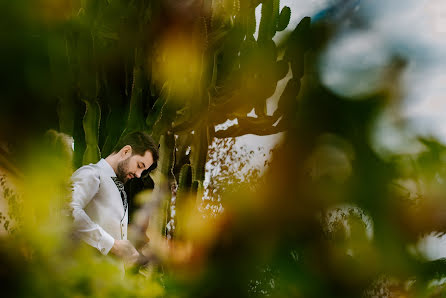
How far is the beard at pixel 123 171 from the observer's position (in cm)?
202

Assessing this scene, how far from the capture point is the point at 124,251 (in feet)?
6.09

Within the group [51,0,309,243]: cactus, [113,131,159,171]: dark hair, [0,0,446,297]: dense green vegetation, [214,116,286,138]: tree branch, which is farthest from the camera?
[214,116,286,138]: tree branch

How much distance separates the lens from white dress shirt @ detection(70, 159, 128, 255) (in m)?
1.74

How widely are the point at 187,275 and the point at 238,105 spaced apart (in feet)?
5.23

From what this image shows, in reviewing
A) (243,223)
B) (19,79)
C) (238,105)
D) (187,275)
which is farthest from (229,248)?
(19,79)

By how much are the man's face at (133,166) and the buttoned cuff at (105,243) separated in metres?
0.30

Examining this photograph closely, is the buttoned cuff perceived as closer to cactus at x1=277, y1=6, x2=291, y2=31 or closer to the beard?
the beard

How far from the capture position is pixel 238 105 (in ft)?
11.1

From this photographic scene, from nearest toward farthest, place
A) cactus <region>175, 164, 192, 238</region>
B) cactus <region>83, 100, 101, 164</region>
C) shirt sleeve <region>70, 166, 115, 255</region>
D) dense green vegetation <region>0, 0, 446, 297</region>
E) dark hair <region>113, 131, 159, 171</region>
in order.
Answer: dense green vegetation <region>0, 0, 446, 297</region> → shirt sleeve <region>70, 166, 115, 255</region> → dark hair <region>113, 131, 159, 171</region> → cactus <region>83, 100, 101, 164</region> → cactus <region>175, 164, 192, 238</region>

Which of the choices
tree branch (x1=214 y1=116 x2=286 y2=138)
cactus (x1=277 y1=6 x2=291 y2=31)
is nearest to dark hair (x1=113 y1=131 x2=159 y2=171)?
tree branch (x1=214 y1=116 x2=286 y2=138)

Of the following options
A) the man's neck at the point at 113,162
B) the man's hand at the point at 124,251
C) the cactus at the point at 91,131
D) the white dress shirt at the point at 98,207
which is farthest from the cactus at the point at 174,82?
the man's hand at the point at 124,251

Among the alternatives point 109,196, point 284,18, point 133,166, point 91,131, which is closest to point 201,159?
point 91,131

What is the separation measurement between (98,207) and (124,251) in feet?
0.71

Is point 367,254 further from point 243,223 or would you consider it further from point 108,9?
point 108,9
